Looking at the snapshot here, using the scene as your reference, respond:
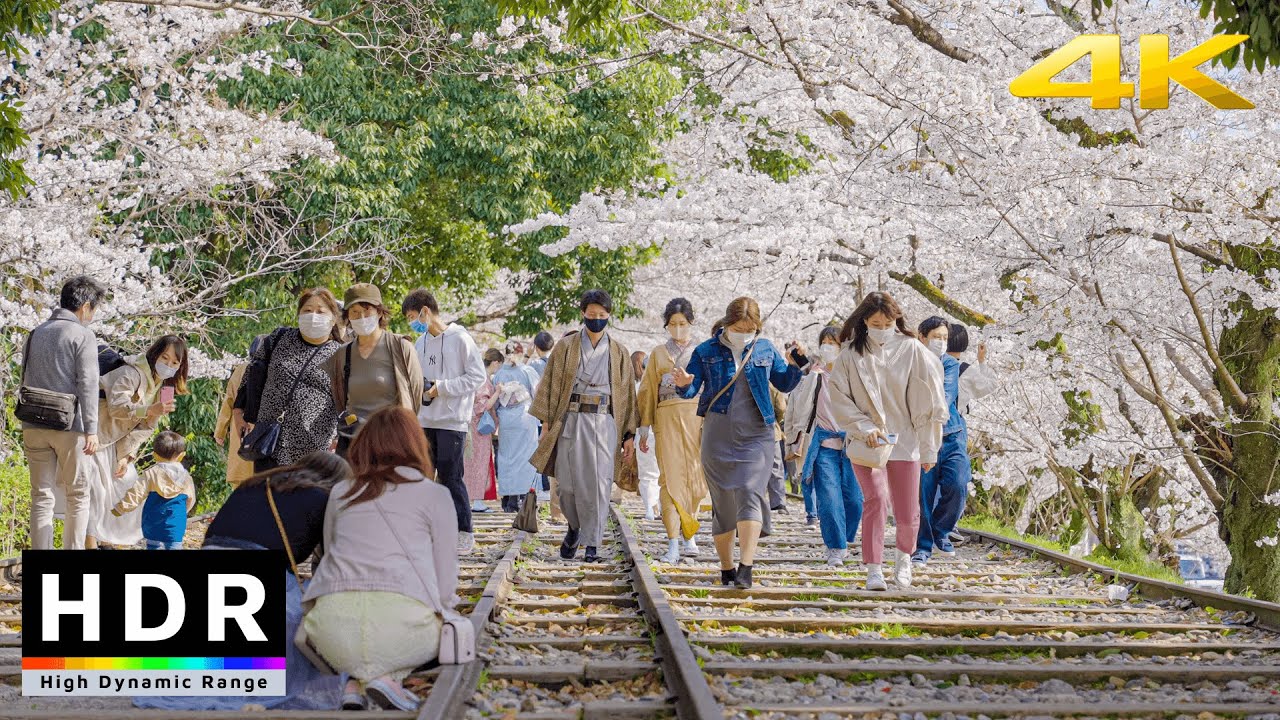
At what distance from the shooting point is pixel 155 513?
369 inches

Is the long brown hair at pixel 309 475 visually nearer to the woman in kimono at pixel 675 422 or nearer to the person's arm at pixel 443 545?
the person's arm at pixel 443 545

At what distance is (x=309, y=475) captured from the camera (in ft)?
18.5

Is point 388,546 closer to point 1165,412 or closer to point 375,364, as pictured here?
point 375,364

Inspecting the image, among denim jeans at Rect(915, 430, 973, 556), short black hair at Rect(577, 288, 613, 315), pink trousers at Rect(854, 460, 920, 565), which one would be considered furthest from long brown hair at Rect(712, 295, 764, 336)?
denim jeans at Rect(915, 430, 973, 556)

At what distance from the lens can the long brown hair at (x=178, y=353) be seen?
9070 millimetres

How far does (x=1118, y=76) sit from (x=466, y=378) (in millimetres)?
6221

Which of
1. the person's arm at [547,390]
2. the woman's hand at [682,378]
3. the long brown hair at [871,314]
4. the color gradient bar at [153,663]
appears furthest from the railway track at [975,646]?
the color gradient bar at [153,663]

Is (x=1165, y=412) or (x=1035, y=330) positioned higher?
(x=1035, y=330)

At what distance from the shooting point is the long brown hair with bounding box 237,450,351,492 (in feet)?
18.2

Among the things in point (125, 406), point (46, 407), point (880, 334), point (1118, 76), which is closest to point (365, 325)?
point (46, 407)

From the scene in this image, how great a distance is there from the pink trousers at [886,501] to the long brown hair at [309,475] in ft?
12.5

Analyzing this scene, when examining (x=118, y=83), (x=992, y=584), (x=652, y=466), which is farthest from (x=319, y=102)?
(x=992, y=584)

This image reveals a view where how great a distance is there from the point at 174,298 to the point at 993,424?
10264 millimetres

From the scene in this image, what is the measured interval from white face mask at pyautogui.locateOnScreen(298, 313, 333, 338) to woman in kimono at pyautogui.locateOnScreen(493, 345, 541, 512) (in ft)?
19.9
